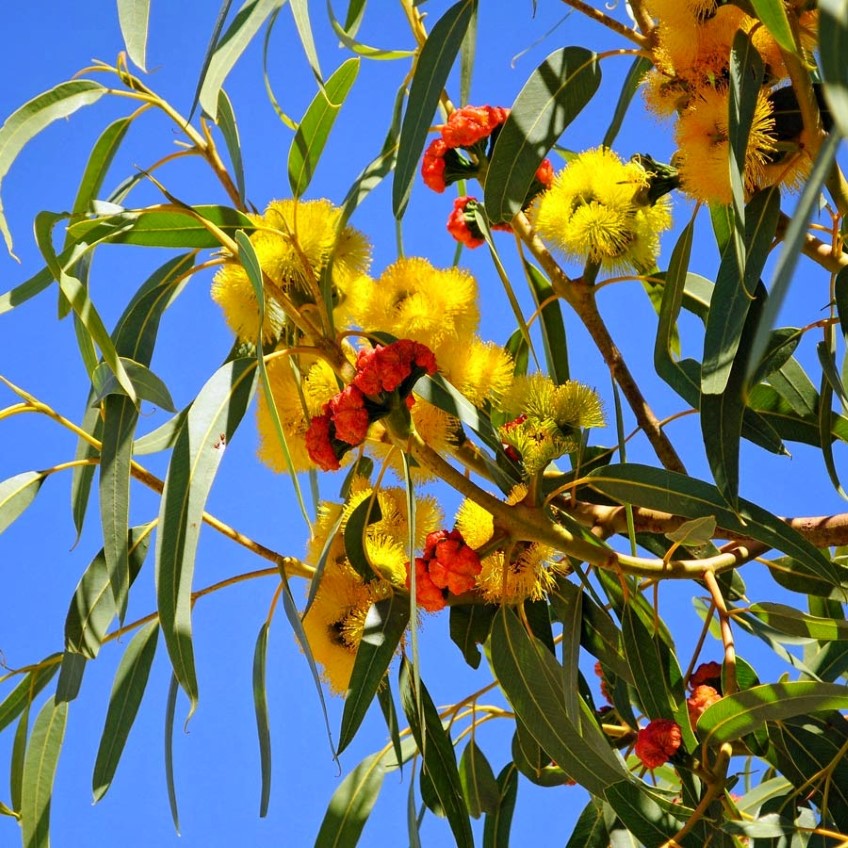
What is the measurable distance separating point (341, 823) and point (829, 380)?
693 mm

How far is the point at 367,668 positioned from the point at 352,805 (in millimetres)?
302

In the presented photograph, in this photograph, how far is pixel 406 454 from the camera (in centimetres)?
106

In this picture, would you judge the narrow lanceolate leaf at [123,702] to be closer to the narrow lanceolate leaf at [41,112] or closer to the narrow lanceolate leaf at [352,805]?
the narrow lanceolate leaf at [352,805]

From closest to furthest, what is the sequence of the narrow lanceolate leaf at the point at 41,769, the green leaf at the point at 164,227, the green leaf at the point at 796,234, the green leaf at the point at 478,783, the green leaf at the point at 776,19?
the green leaf at the point at 796,234, the green leaf at the point at 776,19, the green leaf at the point at 164,227, the narrow lanceolate leaf at the point at 41,769, the green leaf at the point at 478,783

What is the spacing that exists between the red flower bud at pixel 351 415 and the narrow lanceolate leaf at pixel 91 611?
307mm

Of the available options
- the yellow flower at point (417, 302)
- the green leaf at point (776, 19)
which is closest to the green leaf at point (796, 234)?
the green leaf at point (776, 19)

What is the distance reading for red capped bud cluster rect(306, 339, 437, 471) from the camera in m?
1.00

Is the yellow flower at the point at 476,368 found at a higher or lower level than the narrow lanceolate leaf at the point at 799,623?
higher

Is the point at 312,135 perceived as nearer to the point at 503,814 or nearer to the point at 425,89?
the point at 425,89

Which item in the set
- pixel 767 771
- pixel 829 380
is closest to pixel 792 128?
pixel 829 380

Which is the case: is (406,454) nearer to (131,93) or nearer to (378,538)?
(378,538)

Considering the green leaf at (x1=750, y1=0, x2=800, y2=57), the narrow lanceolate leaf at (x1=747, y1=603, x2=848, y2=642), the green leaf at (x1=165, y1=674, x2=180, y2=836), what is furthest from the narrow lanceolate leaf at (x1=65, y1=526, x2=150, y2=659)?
the green leaf at (x1=750, y1=0, x2=800, y2=57)

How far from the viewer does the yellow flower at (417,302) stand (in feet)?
3.66

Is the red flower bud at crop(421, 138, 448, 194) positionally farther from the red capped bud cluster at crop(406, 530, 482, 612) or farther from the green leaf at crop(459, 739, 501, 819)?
the green leaf at crop(459, 739, 501, 819)
